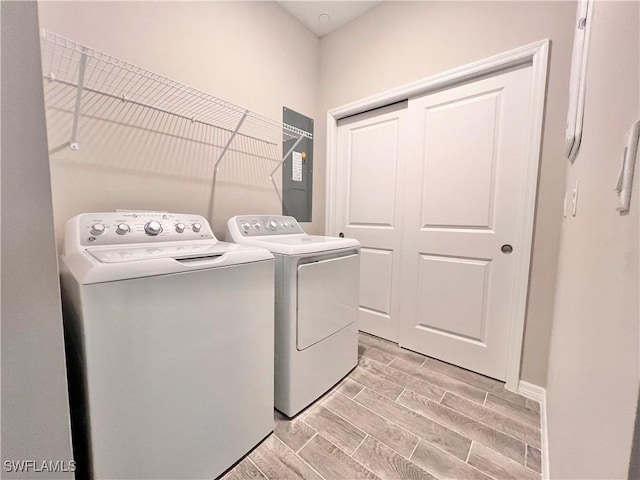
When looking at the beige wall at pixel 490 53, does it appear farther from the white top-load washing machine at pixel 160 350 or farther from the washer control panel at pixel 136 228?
Answer: the washer control panel at pixel 136 228

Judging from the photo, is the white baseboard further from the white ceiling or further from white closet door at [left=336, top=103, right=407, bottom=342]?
the white ceiling

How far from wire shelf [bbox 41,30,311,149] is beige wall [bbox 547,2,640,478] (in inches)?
58.2

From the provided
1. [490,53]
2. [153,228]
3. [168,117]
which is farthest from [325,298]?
[490,53]

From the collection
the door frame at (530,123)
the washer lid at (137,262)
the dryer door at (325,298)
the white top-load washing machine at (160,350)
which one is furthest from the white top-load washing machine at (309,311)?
the door frame at (530,123)

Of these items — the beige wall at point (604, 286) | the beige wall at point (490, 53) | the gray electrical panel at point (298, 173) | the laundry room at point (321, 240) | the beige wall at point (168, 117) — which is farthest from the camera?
the gray electrical panel at point (298, 173)

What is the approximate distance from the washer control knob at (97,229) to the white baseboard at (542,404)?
208 cm

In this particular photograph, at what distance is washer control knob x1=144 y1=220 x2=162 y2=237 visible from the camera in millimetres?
1204

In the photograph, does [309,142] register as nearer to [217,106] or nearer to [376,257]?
[217,106]

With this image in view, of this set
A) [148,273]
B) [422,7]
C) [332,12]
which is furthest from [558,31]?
[148,273]

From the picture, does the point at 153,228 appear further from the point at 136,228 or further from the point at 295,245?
the point at 295,245

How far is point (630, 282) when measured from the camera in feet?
1.33

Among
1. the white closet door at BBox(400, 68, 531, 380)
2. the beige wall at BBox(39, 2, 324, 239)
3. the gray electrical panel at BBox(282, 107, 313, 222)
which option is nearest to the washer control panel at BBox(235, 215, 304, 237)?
the beige wall at BBox(39, 2, 324, 239)

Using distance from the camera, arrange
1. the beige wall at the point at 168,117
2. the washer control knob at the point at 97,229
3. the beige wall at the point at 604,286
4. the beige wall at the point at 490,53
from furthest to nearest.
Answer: the beige wall at the point at 490,53
the beige wall at the point at 168,117
the washer control knob at the point at 97,229
the beige wall at the point at 604,286

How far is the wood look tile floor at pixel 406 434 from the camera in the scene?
3.57 feet
